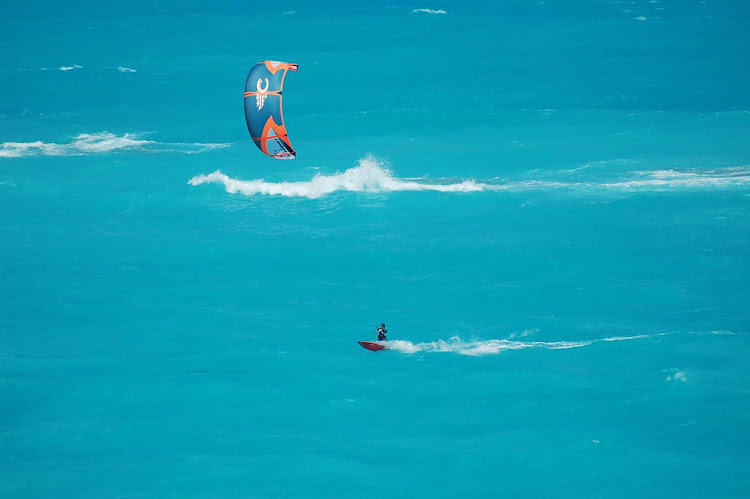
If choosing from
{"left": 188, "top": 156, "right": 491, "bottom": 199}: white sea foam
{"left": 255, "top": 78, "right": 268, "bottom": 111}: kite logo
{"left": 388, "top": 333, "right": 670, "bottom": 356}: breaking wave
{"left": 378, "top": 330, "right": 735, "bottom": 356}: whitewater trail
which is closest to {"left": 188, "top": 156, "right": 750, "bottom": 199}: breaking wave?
{"left": 188, "top": 156, "right": 491, "bottom": 199}: white sea foam

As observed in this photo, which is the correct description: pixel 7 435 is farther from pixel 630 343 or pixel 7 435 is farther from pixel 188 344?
pixel 630 343

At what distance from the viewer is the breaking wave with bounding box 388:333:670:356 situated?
85.9 meters

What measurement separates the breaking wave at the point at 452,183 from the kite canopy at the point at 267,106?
30.8ft

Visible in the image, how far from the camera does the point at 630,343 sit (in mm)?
86062

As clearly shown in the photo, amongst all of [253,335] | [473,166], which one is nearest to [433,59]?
[473,166]

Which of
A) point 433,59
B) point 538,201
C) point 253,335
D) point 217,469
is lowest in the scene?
point 217,469

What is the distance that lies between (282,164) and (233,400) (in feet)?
98.3

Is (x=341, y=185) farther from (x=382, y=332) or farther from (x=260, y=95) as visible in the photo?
(x=382, y=332)

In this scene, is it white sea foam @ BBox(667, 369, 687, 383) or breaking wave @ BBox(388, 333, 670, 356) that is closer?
white sea foam @ BBox(667, 369, 687, 383)

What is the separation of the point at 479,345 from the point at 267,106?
2027 centimetres

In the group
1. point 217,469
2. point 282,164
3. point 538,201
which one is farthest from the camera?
point 282,164

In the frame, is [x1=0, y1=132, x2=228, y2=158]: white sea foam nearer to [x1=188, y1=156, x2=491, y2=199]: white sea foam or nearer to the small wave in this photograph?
[x1=188, y1=156, x2=491, y2=199]: white sea foam

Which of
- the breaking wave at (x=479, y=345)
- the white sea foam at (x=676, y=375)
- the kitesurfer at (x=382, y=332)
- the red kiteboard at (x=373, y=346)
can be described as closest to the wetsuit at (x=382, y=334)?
the kitesurfer at (x=382, y=332)

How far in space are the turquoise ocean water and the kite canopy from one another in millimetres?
6673
